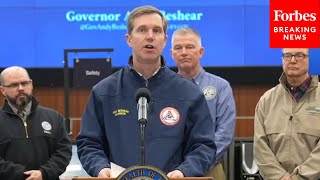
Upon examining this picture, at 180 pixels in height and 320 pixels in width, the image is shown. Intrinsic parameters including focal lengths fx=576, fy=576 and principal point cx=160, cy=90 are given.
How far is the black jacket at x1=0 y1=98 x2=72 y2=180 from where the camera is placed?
403cm

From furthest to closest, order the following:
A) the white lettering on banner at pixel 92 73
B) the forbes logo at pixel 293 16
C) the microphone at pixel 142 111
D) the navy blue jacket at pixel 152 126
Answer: the white lettering on banner at pixel 92 73, the forbes logo at pixel 293 16, the navy blue jacket at pixel 152 126, the microphone at pixel 142 111

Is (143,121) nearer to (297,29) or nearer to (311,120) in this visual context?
(311,120)

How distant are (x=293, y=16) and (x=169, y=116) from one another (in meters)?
2.32

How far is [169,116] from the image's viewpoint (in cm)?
256

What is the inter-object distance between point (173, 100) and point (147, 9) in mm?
428

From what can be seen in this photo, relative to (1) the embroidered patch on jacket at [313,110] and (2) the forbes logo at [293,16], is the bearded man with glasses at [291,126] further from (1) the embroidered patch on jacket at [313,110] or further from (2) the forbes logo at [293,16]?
(2) the forbes logo at [293,16]

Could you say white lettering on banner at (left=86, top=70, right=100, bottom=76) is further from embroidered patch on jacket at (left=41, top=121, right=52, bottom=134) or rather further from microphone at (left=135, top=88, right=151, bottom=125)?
microphone at (left=135, top=88, right=151, bottom=125)

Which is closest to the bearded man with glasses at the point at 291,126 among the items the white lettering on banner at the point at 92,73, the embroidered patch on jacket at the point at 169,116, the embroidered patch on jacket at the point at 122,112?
the embroidered patch on jacket at the point at 169,116

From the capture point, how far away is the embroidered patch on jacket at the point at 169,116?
255cm

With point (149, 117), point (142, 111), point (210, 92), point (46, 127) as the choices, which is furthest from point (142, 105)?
point (46, 127)

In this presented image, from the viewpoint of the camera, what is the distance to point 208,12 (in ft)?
24.9

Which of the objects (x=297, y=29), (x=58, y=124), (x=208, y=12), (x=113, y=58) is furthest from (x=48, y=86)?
(x=297, y=29)

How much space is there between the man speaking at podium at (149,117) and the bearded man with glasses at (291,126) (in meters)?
1.50

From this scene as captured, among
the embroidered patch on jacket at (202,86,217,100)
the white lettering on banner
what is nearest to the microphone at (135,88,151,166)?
the embroidered patch on jacket at (202,86,217,100)
